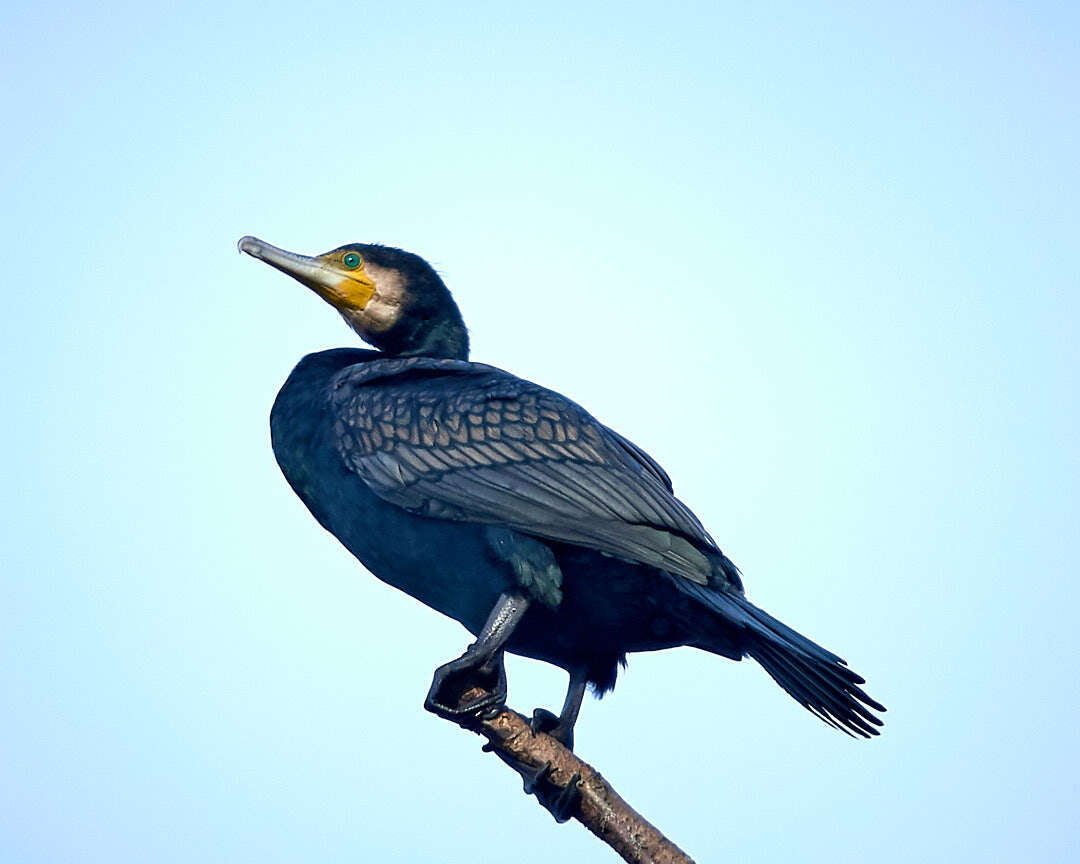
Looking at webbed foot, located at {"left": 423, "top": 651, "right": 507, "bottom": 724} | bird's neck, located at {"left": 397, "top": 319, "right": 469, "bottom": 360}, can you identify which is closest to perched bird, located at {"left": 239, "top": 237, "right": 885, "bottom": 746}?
webbed foot, located at {"left": 423, "top": 651, "right": 507, "bottom": 724}

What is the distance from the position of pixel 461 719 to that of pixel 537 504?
74 cm

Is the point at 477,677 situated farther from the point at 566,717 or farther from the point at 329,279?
the point at 329,279

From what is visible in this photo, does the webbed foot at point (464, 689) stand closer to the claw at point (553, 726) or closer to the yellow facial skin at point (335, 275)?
the claw at point (553, 726)

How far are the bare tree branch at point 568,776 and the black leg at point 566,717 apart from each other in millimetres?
363

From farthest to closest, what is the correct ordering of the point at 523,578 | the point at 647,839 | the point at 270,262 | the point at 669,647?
the point at 270,262
the point at 669,647
the point at 523,578
the point at 647,839

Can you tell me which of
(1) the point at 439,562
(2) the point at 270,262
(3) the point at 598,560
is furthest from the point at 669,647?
(2) the point at 270,262

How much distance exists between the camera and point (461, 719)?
4344mm

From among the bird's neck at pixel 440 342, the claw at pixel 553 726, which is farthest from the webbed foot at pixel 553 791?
the bird's neck at pixel 440 342

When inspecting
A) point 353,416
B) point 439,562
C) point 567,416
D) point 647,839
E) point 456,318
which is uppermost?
point 456,318

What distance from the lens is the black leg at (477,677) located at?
4316 mm

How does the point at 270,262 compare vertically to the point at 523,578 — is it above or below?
above

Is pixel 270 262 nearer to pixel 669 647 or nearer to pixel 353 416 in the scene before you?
pixel 353 416

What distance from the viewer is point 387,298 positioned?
5758 millimetres

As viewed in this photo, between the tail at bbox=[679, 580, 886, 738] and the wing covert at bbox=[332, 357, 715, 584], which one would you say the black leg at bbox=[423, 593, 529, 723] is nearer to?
the wing covert at bbox=[332, 357, 715, 584]
